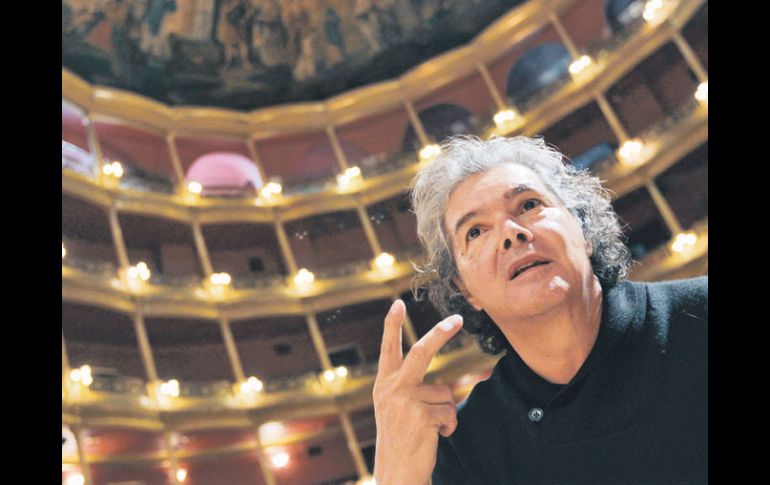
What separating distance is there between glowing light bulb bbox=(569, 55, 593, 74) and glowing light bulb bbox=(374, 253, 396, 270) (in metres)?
6.49

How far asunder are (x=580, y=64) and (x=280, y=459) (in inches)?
464

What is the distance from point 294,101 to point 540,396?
17.6m

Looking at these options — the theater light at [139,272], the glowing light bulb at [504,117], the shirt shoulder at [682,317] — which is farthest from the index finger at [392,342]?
the theater light at [139,272]

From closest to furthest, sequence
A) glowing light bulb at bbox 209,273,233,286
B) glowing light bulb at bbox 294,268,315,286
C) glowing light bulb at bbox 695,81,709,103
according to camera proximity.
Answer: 1. glowing light bulb at bbox 695,81,709,103
2. glowing light bulb at bbox 294,268,315,286
3. glowing light bulb at bbox 209,273,233,286

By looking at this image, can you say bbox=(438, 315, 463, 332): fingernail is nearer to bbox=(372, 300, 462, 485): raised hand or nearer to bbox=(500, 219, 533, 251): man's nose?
bbox=(372, 300, 462, 485): raised hand

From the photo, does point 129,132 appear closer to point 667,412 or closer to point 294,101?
point 294,101

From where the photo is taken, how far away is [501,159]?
296cm

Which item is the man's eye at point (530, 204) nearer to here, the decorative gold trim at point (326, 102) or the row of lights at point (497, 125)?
the row of lights at point (497, 125)

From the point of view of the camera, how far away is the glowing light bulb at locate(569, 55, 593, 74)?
16.2 metres

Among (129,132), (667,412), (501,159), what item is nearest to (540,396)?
(667,412)

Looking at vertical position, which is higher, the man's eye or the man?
the man's eye

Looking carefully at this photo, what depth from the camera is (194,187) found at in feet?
58.3

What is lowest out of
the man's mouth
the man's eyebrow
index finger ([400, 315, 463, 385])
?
index finger ([400, 315, 463, 385])

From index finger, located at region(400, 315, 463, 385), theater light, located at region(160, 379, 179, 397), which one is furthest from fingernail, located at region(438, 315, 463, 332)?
theater light, located at region(160, 379, 179, 397)
